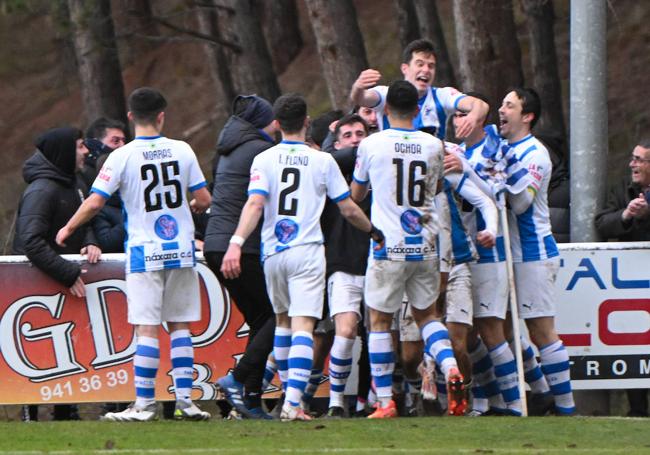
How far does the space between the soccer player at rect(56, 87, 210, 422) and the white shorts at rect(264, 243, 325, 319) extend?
0.62 metres

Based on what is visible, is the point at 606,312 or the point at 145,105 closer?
the point at 145,105

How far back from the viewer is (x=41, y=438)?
394 inches

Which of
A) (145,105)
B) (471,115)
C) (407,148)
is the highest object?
(145,105)

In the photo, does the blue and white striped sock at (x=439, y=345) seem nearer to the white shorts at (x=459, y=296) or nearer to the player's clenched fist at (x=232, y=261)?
the white shorts at (x=459, y=296)

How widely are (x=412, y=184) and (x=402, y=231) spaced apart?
0.33 m

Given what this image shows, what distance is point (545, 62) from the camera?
23.6 metres

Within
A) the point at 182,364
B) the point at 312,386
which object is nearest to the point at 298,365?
the point at 182,364

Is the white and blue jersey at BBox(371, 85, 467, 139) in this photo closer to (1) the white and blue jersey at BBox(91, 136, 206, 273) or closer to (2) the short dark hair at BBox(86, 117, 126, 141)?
(1) the white and blue jersey at BBox(91, 136, 206, 273)

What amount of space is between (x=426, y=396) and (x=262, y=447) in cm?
223

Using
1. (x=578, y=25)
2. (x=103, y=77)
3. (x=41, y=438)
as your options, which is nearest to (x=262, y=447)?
(x=41, y=438)

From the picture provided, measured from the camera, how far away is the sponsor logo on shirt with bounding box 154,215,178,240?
10.8 meters

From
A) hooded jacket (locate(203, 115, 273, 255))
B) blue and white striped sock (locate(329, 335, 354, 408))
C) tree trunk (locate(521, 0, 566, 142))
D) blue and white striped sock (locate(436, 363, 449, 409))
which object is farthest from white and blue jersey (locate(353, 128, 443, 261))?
tree trunk (locate(521, 0, 566, 142))

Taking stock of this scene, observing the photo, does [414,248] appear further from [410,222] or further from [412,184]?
[412,184]

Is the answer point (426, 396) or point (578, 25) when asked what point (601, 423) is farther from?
point (578, 25)
